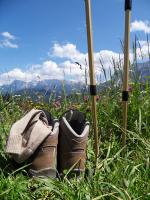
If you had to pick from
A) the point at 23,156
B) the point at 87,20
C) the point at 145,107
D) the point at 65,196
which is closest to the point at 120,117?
the point at 145,107

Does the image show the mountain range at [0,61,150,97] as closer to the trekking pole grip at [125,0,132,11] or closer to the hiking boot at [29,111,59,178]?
the trekking pole grip at [125,0,132,11]

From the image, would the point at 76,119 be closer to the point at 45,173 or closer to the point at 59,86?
the point at 45,173

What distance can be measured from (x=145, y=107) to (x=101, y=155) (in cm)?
70

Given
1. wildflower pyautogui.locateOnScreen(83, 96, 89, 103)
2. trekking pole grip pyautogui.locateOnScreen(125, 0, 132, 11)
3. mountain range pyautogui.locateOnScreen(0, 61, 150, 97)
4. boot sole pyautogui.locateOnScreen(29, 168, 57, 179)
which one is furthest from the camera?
wildflower pyautogui.locateOnScreen(83, 96, 89, 103)

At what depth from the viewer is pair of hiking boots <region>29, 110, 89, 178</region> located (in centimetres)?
344

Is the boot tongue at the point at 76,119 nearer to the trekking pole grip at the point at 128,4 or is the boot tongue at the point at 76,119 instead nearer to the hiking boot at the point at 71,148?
the hiking boot at the point at 71,148

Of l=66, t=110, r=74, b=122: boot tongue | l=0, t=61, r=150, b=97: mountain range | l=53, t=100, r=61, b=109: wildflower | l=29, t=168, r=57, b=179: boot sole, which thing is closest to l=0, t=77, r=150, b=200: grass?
l=29, t=168, r=57, b=179: boot sole

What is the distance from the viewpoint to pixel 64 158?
3.52m

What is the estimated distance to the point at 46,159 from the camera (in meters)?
3.46

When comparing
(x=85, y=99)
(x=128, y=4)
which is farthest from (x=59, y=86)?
(x=128, y=4)

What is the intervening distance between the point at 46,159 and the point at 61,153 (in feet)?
0.50

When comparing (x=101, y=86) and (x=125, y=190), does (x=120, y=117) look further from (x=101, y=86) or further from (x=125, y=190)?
(x=125, y=190)

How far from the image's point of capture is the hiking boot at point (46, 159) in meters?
3.43

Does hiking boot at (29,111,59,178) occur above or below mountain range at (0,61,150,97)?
below
